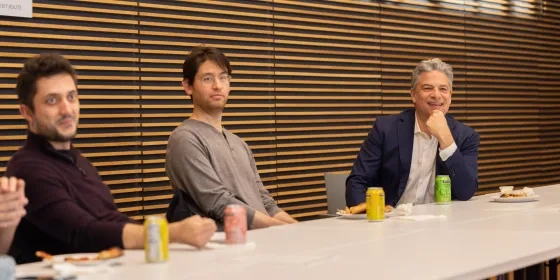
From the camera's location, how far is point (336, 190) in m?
5.32

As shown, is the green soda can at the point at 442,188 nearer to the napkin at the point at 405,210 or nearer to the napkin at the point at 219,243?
the napkin at the point at 405,210

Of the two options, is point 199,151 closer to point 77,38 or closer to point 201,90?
point 201,90

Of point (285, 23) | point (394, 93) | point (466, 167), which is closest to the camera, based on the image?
point (466, 167)

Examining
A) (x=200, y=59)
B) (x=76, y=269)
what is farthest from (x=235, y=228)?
(x=200, y=59)

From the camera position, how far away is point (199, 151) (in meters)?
4.34

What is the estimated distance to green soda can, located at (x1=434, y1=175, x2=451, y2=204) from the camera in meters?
4.63

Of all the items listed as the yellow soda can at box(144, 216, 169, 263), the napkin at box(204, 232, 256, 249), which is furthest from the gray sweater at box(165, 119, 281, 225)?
the yellow soda can at box(144, 216, 169, 263)

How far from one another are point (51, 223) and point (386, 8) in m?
5.22

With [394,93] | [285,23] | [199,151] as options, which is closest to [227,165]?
[199,151]

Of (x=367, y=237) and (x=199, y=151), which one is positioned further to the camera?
(x=199, y=151)

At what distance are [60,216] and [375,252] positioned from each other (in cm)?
109

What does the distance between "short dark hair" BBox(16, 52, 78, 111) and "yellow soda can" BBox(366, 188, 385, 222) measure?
147 cm

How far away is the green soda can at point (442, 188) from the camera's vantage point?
4.63 meters

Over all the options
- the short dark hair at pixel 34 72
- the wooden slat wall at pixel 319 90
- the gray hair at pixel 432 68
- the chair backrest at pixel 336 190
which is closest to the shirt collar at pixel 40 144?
the short dark hair at pixel 34 72
